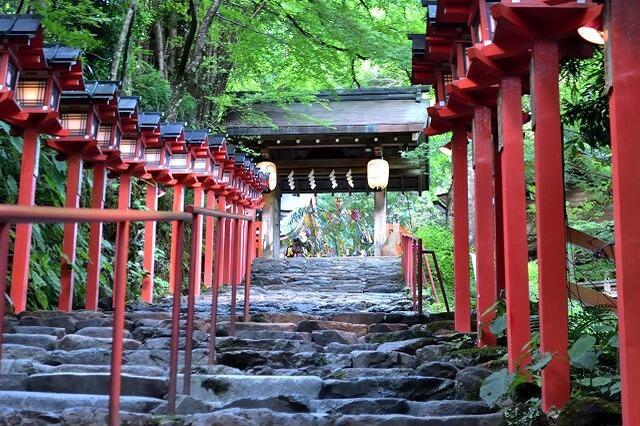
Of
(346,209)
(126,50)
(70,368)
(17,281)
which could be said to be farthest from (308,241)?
(70,368)

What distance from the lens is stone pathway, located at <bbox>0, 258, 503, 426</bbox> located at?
139 inches

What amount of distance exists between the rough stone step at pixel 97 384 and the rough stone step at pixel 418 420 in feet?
4.02

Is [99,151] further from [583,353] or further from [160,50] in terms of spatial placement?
[160,50]

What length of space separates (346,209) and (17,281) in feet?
78.1

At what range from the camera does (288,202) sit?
3244cm

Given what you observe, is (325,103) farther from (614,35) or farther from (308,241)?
(614,35)

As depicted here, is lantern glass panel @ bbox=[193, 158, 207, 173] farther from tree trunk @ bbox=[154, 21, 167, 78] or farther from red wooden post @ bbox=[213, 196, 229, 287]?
red wooden post @ bbox=[213, 196, 229, 287]

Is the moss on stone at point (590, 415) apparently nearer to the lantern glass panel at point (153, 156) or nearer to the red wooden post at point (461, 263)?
the red wooden post at point (461, 263)

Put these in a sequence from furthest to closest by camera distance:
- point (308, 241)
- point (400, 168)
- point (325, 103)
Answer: point (308, 241)
point (400, 168)
point (325, 103)

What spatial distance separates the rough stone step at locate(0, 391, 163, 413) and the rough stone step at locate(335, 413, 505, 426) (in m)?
1.12

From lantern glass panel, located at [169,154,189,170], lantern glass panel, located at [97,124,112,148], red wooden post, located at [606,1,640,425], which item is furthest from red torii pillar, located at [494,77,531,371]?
lantern glass panel, located at [169,154,189,170]

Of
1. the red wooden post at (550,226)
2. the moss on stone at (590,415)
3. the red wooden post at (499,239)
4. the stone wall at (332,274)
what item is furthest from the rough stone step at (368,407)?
the stone wall at (332,274)

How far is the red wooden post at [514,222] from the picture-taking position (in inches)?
176

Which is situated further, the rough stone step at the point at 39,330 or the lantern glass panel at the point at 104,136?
the lantern glass panel at the point at 104,136
